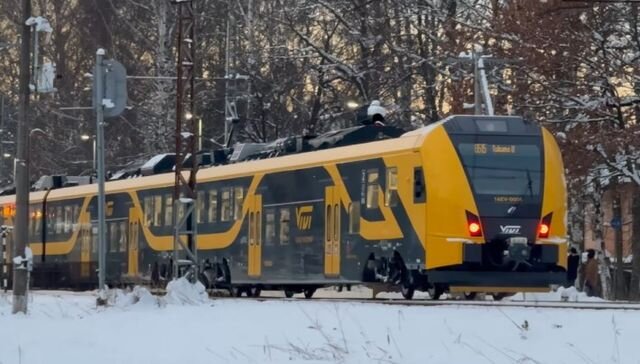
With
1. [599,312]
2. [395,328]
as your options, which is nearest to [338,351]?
[395,328]

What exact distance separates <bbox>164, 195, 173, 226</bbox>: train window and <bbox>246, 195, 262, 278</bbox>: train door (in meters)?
3.69

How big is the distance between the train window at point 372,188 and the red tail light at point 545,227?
303 centimetres

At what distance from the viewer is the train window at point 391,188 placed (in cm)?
2414

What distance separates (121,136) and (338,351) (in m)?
45.7

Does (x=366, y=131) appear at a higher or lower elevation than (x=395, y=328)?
higher

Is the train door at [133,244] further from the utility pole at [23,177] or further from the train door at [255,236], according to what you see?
the utility pole at [23,177]

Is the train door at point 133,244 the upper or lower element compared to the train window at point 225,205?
lower

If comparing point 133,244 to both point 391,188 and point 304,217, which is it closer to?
point 304,217

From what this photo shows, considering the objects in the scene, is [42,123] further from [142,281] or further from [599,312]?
[599,312]

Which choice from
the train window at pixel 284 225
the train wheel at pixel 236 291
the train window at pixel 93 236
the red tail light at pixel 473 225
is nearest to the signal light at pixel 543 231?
the red tail light at pixel 473 225

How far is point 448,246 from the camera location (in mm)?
22766

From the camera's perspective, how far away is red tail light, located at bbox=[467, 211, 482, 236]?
75.4ft

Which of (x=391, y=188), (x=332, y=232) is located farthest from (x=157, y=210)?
(x=391, y=188)

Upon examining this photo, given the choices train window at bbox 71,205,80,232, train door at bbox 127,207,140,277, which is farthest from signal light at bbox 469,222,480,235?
train window at bbox 71,205,80,232
